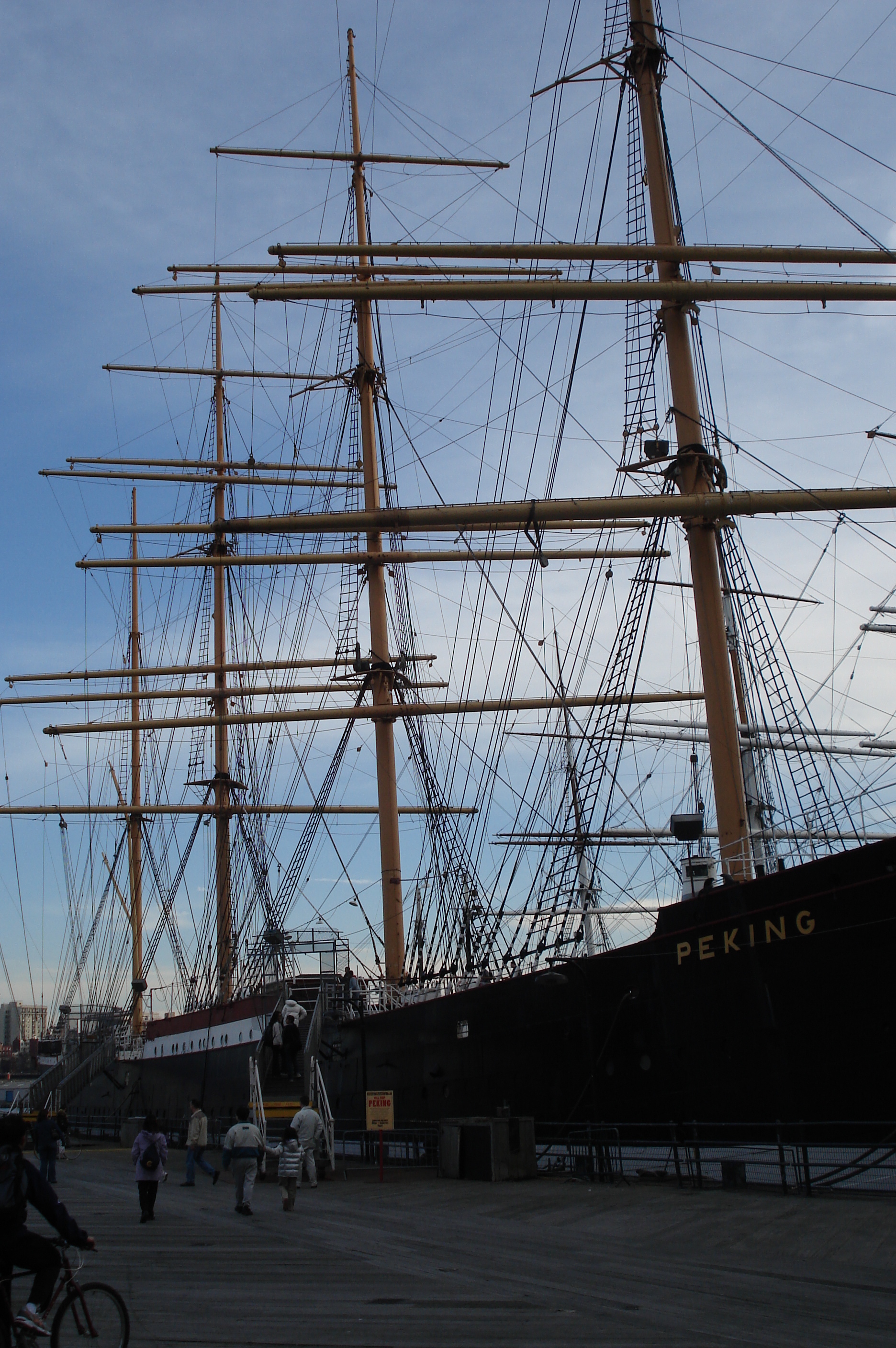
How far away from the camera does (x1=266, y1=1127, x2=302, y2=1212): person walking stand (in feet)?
39.8

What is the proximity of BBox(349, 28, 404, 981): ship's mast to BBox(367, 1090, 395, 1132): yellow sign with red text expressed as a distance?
11.6 meters

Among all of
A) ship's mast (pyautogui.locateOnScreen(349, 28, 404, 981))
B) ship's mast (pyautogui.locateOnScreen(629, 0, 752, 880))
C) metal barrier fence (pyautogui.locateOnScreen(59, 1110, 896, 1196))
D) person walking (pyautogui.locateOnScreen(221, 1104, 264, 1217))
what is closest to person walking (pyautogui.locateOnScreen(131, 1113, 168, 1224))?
person walking (pyautogui.locateOnScreen(221, 1104, 264, 1217))

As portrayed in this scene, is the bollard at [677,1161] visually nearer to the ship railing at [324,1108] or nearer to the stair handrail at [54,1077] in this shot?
the ship railing at [324,1108]

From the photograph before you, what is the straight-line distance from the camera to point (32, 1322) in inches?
203

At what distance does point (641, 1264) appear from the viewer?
7922 mm

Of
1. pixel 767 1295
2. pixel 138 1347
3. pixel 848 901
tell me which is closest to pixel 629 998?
pixel 848 901

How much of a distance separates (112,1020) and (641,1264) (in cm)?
4032

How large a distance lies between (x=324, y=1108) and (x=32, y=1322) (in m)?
12.9

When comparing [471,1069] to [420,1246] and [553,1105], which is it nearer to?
[553,1105]

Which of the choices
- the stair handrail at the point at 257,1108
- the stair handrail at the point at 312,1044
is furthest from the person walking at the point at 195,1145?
the stair handrail at the point at 312,1044

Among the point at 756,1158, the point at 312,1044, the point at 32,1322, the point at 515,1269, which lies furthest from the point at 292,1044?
the point at 32,1322

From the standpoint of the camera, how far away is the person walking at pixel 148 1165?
11.4 meters

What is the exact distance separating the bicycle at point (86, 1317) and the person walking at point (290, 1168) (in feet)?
23.2

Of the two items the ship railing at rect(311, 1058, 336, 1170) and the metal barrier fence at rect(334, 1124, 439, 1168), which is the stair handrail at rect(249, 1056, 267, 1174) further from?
the metal barrier fence at rect(334, 1124, 439, 1168)
